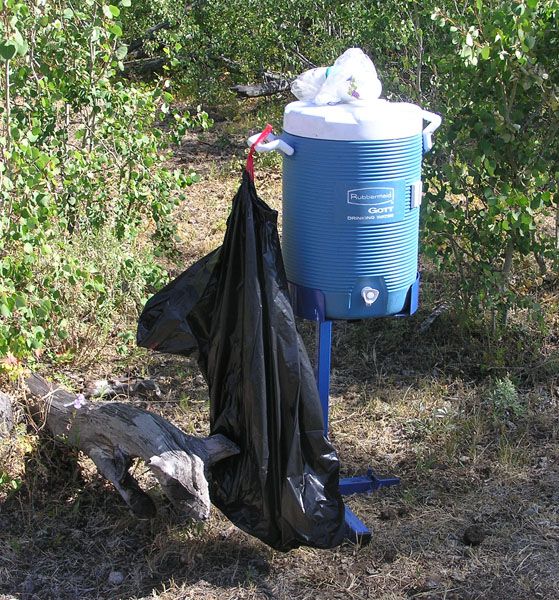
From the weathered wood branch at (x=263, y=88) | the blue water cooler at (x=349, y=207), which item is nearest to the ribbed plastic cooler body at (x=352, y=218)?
the blue water cooler at (x=349, y=207)

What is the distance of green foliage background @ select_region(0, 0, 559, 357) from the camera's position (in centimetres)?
388

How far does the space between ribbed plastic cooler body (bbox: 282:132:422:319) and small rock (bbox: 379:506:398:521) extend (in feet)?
2.54

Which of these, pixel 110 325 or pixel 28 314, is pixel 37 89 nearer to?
pixel 110 325

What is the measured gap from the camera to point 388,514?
3.62 meters

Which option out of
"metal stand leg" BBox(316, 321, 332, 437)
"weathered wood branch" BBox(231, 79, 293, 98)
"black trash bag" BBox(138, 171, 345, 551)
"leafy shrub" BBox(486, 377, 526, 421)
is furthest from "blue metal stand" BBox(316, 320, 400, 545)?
"weathered wood branch" BBox(231, 79, 293, 98)

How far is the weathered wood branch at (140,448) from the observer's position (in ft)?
10.3

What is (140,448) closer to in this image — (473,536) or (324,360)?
(324,360)

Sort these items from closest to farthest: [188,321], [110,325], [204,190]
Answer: [188,321] → [110,325] → [204,190]

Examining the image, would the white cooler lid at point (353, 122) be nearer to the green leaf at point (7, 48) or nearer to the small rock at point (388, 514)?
the green leaf at point (7, 48)

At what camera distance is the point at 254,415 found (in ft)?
10.4

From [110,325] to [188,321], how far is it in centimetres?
123

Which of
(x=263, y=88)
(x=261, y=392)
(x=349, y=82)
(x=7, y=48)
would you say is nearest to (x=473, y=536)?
(x=261, y=392)

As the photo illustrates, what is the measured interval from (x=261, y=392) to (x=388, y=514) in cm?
82

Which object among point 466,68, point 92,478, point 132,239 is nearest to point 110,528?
point 92,478
